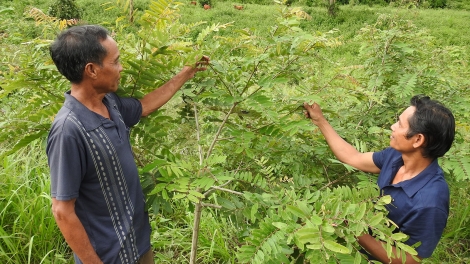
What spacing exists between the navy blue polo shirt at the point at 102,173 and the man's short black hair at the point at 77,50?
135mm

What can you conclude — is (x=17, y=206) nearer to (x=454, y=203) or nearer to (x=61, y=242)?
(x=61, y=242)

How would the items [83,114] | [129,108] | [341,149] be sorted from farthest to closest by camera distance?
[341,149], [129,108], [83,114]

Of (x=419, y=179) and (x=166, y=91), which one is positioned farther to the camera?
(x=166, y=91)

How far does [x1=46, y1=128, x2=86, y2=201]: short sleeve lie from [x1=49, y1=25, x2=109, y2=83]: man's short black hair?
266 mm

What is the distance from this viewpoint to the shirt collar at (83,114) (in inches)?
61.4

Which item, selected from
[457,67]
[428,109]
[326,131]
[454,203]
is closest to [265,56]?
[326,131]

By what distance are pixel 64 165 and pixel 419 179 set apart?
4.86 feet

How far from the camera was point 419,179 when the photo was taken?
169cm

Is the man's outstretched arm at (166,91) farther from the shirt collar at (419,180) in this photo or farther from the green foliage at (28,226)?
the green foliage at (28,226)

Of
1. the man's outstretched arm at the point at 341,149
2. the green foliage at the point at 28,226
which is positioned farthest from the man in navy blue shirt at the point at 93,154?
the green foliage at the point at 28,226

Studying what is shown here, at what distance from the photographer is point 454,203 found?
11.8 ft

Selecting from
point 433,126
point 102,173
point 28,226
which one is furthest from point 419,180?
point 28,226

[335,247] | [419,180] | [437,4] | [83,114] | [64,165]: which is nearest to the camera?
[335,247]

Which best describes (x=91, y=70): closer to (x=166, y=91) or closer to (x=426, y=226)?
(x=166, y=91)
